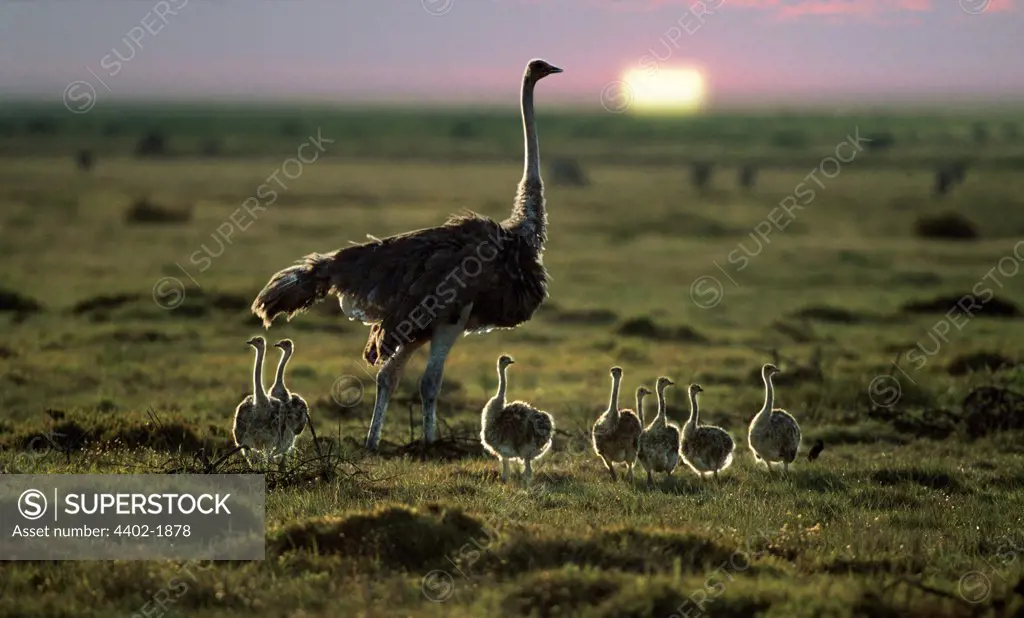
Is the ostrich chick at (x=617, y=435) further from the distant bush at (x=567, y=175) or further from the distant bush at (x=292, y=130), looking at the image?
the distant bush at (x=292, y=130)

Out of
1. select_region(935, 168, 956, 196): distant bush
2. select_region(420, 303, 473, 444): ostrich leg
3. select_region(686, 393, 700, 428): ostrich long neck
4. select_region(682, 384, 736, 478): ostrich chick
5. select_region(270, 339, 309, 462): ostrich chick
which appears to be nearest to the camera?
select_region(270, 339, 309, 462): ostrich chick

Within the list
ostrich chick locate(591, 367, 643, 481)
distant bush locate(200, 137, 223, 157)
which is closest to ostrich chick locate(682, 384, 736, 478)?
ostrich chick locate(591, 367, 643, 481)

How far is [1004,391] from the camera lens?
14.4m

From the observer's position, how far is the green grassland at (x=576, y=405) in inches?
298

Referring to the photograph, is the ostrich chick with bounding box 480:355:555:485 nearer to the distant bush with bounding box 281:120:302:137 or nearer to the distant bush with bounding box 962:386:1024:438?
the distant bush with bounding box 962:386:1024:438

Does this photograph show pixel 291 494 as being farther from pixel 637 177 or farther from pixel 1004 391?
pixel 637 177

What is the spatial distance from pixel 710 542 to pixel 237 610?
10.2 feet

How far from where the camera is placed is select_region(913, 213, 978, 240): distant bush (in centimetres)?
4016

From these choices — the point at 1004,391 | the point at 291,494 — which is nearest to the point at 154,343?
the point at 291,494

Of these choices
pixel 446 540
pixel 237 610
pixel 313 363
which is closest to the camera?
pixel 237 610

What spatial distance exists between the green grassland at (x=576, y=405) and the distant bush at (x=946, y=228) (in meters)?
0.76

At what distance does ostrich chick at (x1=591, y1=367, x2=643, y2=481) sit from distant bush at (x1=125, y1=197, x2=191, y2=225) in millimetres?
33051

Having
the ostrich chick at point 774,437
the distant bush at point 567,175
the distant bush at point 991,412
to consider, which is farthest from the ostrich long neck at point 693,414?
the distant bush at point 567,175

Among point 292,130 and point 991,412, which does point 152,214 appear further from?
point 292,130
